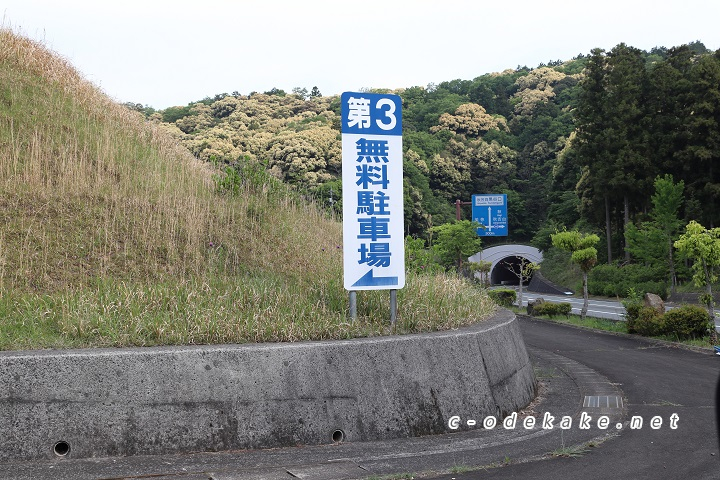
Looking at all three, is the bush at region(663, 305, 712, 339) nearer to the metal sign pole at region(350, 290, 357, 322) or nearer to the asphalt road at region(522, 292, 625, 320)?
the asphalt road at region(522, 292, 625, 320)

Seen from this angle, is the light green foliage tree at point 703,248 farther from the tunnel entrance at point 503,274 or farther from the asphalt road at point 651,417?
the tunnel entrance at point 503,274

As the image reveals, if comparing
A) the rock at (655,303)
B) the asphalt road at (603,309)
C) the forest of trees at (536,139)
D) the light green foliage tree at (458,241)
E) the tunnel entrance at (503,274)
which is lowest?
the tunnel entrance at (503,274)

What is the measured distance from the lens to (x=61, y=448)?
5.55 m

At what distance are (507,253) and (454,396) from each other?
4759cm

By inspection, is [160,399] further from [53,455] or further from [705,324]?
[705,324]

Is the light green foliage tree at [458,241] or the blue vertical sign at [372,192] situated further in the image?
the light green foliage tree at [458,241]

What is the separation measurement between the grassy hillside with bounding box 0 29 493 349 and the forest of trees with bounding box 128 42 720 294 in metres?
1.75

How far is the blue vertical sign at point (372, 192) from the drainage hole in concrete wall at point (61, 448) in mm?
3280

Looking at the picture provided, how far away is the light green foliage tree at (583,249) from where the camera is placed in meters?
22.1

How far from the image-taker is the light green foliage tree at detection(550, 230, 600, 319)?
22078 millimetres

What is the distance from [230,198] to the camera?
11.9m

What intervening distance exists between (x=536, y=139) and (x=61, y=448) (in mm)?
68252

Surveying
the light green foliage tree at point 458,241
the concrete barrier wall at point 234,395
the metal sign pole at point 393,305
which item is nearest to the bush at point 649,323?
the concrete barrier wall at point 234,395

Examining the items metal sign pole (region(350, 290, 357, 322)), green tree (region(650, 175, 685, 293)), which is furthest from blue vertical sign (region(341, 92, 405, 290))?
green tree (region(650, 175, 685, 293))
